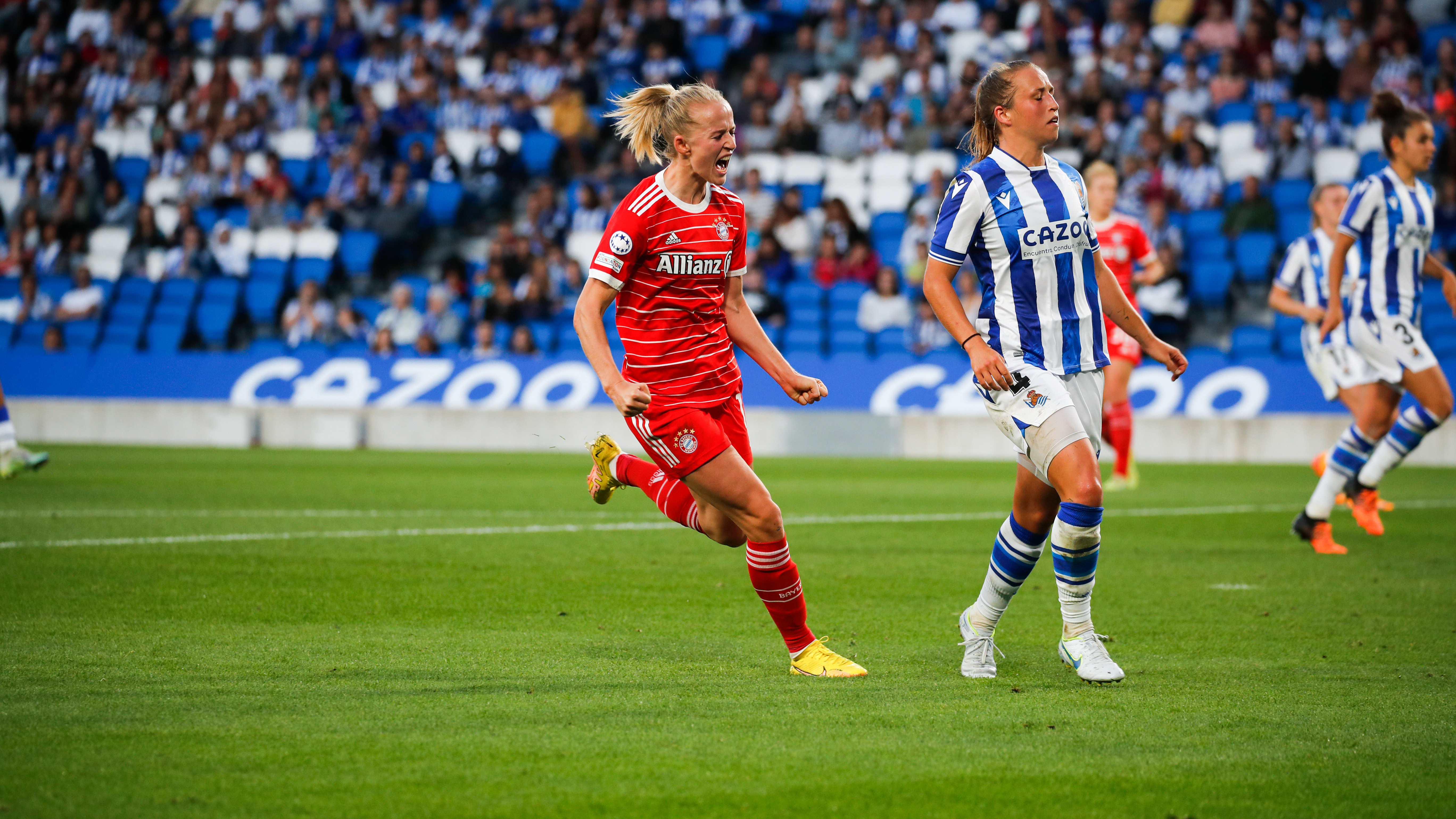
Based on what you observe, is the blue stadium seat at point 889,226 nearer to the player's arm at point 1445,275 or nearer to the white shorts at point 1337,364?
the white shorts at point 1337,364

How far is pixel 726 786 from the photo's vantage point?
3.67m

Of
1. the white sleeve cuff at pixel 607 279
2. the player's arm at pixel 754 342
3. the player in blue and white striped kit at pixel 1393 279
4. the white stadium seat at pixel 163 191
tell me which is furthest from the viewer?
the white stadium seat at pixel 163 191

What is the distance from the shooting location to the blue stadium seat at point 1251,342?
1886cm

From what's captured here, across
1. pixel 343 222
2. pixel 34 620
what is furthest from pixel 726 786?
pixel 343 222

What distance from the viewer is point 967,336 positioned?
520 cm

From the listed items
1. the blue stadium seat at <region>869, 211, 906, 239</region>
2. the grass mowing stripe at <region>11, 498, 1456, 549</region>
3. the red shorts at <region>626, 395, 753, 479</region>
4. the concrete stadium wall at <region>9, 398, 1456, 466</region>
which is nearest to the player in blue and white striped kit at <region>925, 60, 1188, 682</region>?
the red shorts at <region>626, 395, 753, 479</region>

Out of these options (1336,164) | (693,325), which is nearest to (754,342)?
(693,325)

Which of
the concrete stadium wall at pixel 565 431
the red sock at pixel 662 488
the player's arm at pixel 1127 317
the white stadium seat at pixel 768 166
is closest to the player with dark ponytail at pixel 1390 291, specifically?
the player's arm at pixel 1127 317

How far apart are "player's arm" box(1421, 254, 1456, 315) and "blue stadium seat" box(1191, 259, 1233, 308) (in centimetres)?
1027

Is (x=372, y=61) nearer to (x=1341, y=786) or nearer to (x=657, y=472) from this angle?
(x=657, y=472)

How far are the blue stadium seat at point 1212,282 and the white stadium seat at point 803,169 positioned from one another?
605cm

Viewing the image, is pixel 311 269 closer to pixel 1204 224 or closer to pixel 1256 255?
pixel 1204 224

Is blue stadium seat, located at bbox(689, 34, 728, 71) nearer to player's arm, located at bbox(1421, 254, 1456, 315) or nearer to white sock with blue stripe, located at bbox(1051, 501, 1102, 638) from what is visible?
player's arm, located at bbox(1421, 254, 1456, 315)

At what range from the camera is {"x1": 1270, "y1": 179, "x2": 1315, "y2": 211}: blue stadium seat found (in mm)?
20156
